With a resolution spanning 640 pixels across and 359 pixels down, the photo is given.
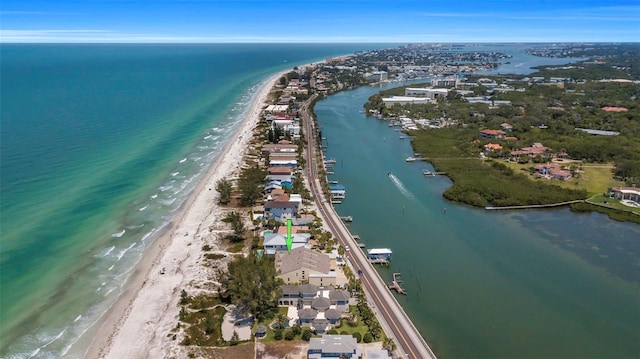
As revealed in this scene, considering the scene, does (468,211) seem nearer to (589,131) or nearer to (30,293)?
(30,293)

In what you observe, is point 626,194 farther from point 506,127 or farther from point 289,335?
point 289,335

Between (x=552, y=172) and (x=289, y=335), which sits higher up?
(x=552, y=172)

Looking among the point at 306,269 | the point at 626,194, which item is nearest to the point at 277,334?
the point at 306,269

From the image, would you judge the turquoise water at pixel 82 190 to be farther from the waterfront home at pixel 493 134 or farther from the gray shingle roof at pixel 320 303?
the waterfront home at pixel 493 134

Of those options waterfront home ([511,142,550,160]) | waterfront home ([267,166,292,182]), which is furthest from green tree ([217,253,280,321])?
waterfront home ([511,142,550,160])

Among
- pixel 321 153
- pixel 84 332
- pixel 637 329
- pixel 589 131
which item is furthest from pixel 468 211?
pixel 589 131

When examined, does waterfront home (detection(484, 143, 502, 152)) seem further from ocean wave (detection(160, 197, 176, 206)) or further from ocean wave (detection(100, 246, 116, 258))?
ocean wave (detection(100, 246, 116, 258))
